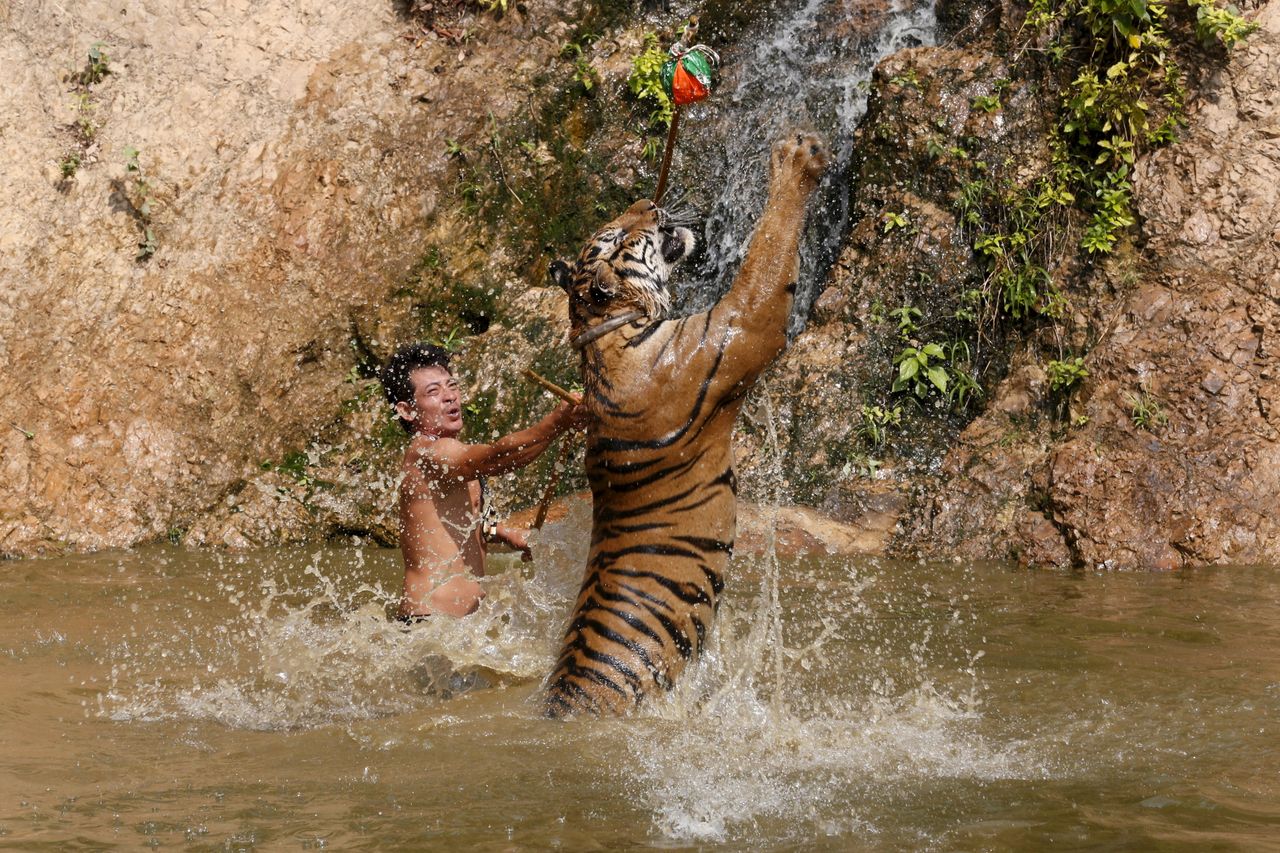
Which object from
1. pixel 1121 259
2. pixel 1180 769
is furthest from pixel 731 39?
pixel 1180 769

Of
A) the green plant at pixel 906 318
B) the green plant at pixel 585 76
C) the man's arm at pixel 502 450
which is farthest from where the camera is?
the green plant at pixel 585 76

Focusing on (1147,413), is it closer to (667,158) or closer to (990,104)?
(990,104)

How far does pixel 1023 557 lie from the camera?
714cm

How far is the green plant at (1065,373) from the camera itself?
7.65 meters

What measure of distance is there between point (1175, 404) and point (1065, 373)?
2.09ft

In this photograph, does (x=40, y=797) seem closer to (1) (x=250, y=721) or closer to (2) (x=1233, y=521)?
(1) (x=250, y=721)

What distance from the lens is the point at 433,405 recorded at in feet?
17.8

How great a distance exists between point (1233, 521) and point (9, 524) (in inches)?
294

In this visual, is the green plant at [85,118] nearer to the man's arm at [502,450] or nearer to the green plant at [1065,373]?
the man's arm at [502,450]

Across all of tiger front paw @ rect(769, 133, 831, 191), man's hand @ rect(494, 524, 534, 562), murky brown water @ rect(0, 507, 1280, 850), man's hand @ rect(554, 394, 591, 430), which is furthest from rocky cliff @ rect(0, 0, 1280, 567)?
tiger front paw @ rect(769, 133, 831, 191)

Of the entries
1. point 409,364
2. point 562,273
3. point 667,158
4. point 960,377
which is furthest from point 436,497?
point 960,377

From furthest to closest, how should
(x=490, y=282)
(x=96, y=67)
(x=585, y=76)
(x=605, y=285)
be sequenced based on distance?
1. (x=96, y=67)
2. (x=585, y=76)
3. (x=490, y=282)
4. (x=605, y=285)

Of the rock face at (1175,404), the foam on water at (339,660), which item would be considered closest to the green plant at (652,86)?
the rock face at (1175,404)

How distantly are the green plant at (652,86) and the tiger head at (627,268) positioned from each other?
538 cm
